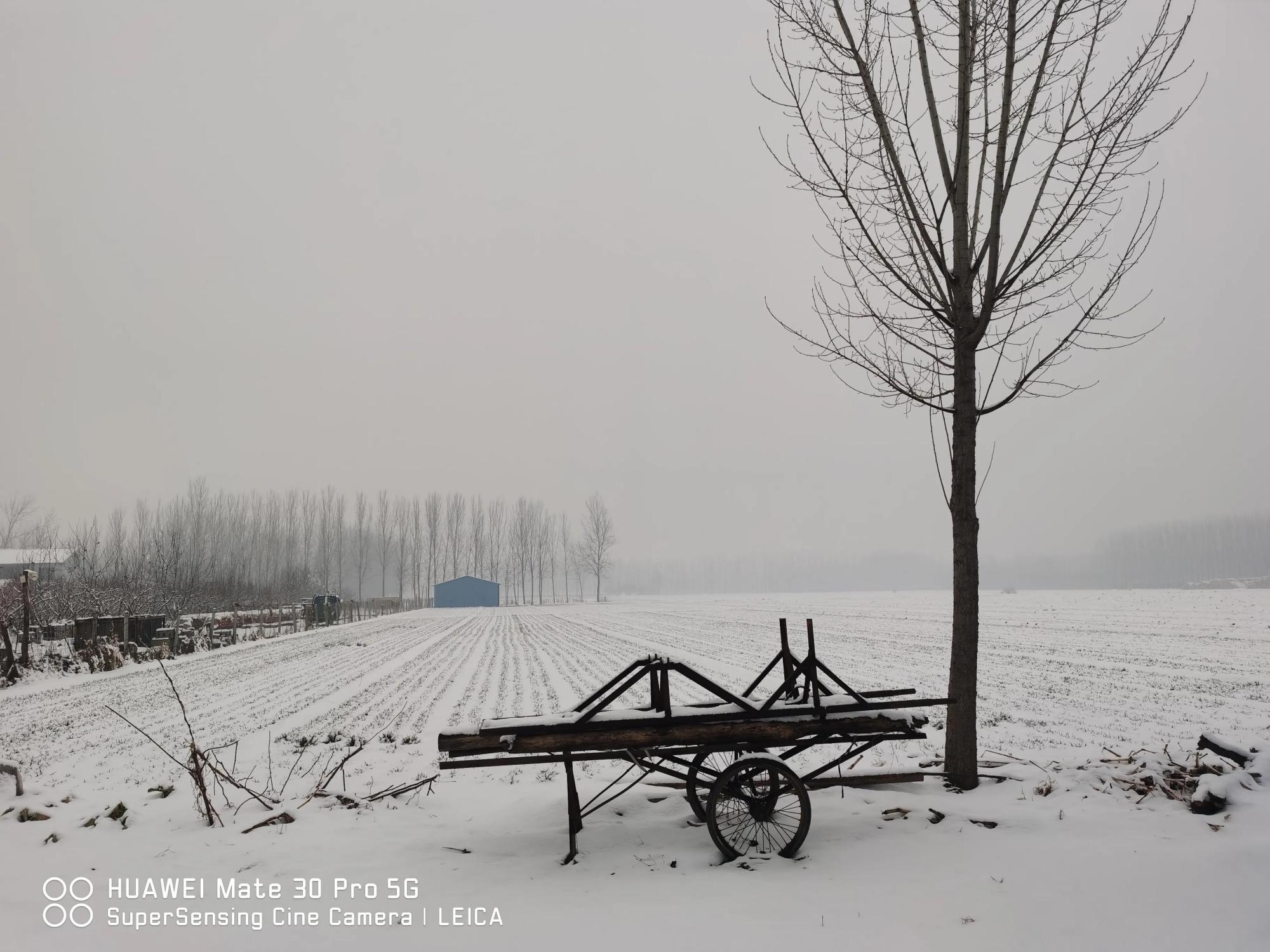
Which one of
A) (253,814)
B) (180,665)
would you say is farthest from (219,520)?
(253,814)

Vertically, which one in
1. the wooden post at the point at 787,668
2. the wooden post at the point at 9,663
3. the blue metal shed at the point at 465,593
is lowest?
the blue metal shed at the point at 465,593

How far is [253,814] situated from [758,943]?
5.14m

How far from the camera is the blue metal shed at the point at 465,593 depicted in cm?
7981

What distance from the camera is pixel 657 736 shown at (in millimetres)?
5402

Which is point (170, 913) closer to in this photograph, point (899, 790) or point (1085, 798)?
point (899, 790)

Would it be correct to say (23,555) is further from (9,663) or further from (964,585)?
(964,585)

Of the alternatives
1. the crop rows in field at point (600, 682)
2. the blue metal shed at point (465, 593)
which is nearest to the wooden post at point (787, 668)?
the crop rows in field at point (600, 682)

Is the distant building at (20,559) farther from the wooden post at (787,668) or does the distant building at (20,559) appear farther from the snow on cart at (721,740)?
the wooden post at (787,668)

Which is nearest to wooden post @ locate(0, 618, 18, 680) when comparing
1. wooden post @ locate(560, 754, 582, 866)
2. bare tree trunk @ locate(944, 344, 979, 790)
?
wooden post @ locate(560, 754, 582, 866)

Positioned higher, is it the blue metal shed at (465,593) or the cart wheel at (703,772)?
the cart wheel at (703,772)

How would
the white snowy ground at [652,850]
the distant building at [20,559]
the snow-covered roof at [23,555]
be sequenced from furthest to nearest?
the snow-covered roof at [23,555]
the distant building at [20,559]
the white snowy ground at [652,850]

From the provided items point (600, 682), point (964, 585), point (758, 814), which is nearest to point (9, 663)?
point (600, 682)

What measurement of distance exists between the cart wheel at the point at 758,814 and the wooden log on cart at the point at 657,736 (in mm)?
207

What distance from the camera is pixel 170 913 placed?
4.92m
